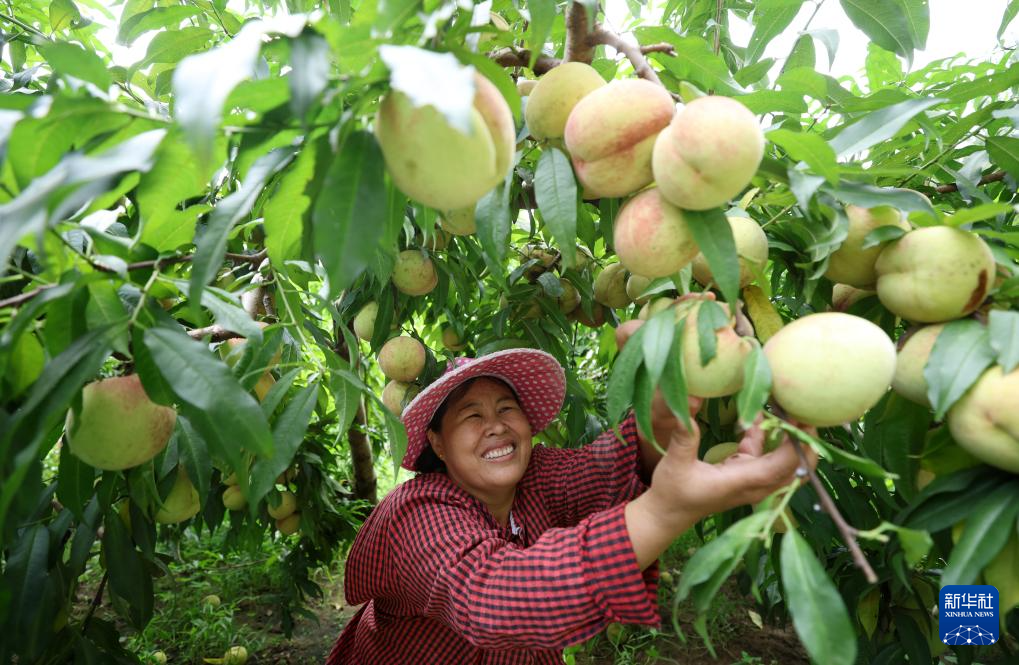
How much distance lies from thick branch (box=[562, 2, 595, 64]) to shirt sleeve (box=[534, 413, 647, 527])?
857 mm

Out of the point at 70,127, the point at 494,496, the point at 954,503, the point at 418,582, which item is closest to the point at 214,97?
the point at 70,127

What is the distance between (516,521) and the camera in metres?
1.95

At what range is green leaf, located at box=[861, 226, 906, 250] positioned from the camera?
37.6 inches

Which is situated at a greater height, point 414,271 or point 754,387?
point 754,387

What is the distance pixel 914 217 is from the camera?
0.96m

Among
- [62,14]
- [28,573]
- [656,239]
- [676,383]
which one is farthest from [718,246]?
[62,14]

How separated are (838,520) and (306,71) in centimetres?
73

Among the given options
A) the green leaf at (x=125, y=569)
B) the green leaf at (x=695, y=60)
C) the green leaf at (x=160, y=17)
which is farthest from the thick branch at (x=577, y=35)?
the green leaf at (x=125, y=569)

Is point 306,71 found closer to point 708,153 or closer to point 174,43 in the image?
point 708,153

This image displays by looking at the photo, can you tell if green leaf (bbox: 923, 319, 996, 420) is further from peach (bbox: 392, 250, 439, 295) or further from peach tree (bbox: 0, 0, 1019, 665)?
peach (bbox: 392, 250, 439, 295)

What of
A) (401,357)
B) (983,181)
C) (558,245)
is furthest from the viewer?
(401,357)

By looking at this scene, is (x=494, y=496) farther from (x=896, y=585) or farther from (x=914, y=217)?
(x=914, y=217)

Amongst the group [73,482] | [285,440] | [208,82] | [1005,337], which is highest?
[208,82]

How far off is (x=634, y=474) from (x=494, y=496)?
1.49 feet
